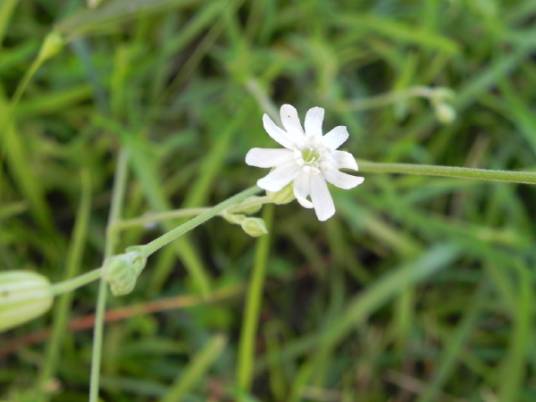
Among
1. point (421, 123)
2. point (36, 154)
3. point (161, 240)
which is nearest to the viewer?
point (161, 240)

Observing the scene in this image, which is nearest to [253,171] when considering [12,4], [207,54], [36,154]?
[207,54]

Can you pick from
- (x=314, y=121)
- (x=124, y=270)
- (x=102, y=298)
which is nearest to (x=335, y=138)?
(x=314, y=121)

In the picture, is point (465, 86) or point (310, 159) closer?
point (310, 159)

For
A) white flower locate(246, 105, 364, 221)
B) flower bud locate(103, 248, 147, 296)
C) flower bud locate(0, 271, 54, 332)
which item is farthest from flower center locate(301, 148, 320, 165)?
flower bud locate(0, 271, 54, 332)

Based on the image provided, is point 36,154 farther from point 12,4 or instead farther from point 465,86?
point 465,86

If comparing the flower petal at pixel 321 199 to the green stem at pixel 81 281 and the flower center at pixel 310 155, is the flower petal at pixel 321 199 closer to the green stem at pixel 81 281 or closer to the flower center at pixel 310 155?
the flower center at pixel 310 155

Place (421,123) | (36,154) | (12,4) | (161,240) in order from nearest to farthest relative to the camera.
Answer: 1. (161,240)
2. (12,4)
3. (36,154)
4. (421,123)

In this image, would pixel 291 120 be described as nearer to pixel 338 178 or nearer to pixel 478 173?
pixel 338 178
